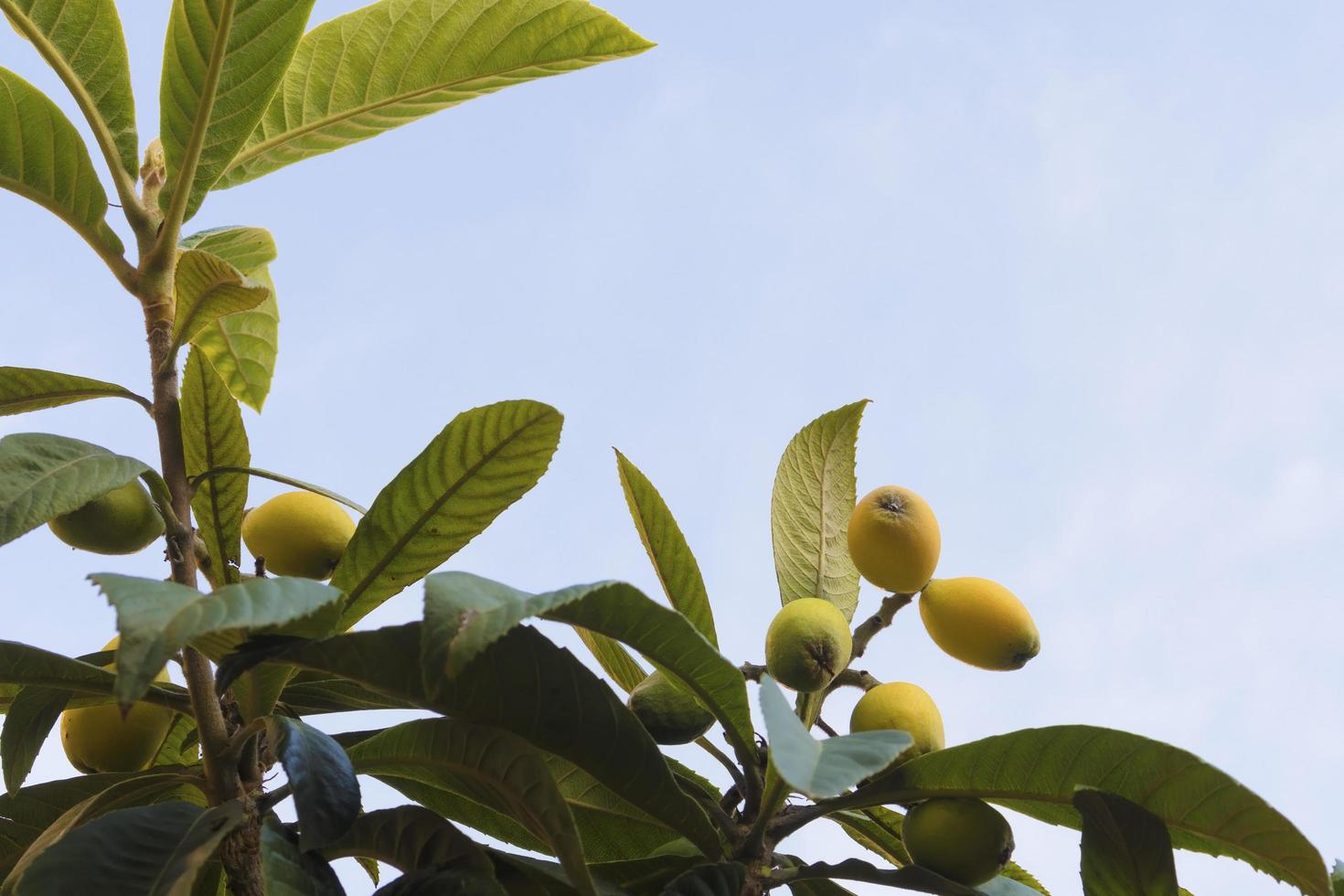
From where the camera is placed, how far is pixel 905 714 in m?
1.46

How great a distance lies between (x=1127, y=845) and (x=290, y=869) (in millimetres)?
802

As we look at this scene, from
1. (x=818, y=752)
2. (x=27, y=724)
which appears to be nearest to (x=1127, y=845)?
(x=818, y=752)

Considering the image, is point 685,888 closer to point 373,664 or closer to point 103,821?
point 373,664

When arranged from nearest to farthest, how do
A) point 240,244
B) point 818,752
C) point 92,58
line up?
point 818,752 → point 92,58 → point 240,244

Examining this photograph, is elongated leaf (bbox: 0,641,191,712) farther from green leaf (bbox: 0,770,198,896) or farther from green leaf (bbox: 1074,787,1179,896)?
green leaf (bbox: 1074,787,1179,896)

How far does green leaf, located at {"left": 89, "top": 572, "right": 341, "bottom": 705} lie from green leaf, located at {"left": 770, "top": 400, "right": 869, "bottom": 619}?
2.58 ft

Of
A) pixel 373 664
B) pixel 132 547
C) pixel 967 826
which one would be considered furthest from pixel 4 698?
pixel 967 826

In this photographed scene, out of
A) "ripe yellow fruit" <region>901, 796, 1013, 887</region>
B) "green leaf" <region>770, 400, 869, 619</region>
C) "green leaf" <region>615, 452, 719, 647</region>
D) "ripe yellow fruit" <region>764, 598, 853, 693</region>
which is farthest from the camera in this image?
"green leaf" <region>770, 400, 869, 619</region>

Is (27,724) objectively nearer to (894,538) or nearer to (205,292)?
(205,292)

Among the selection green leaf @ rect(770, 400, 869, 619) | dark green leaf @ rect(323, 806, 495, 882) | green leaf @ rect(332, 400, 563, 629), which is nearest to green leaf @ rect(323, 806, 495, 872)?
dark green leaf @ rect(323, 806, 495, 882)

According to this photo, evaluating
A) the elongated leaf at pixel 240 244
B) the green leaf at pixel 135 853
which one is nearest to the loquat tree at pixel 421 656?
the green leaf at pixel 135 853

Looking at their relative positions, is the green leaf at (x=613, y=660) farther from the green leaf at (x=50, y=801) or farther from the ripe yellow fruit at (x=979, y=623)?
the green leaf at (x=50, y=801)

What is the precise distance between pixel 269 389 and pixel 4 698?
0.68 m

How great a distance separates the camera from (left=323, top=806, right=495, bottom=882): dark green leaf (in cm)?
125
